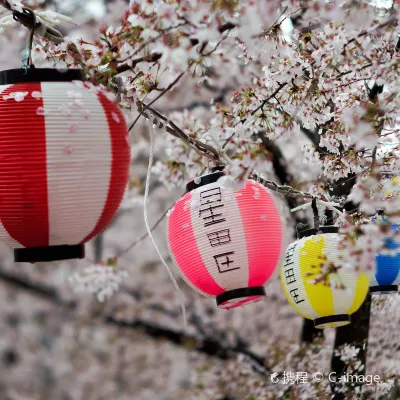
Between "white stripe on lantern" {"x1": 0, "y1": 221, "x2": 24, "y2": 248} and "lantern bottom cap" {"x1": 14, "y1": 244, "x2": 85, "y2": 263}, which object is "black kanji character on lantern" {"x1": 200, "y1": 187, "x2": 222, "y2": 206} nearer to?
"lantern bottom cap" {"x1": 14, "y1": 244, "x2": 85, "y2": 263}

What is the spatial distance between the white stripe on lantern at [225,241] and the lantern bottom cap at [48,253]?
0.82 meters

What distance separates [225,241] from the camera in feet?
10.1

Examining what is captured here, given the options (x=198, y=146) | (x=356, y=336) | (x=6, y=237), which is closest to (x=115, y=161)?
(x=6, y=237)

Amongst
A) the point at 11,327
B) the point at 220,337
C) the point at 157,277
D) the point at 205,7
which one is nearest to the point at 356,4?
the point at 205,7

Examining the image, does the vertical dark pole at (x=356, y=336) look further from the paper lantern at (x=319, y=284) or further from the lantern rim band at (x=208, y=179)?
the lantern rim band at (x=208, y=179)

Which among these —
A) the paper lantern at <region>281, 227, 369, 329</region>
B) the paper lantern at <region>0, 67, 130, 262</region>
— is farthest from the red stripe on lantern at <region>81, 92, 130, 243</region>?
the paper lantern at <region>281, 227, 369, 329</region>

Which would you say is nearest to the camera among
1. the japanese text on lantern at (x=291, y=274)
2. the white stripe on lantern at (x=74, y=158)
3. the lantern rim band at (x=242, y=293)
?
the white stripe on lantern at (x=74, y=158)

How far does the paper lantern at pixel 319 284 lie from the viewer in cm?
362

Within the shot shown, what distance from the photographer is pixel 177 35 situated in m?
2.43

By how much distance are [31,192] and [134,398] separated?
396 inches

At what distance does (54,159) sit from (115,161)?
25 centimetres

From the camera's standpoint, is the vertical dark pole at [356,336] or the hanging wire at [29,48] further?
the vertical dark pole at [356,336]

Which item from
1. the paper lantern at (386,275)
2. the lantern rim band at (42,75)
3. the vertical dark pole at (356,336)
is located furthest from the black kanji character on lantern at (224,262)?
the vertical dark pole at (356,336)

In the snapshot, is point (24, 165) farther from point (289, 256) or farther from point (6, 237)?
point (289, 256)
